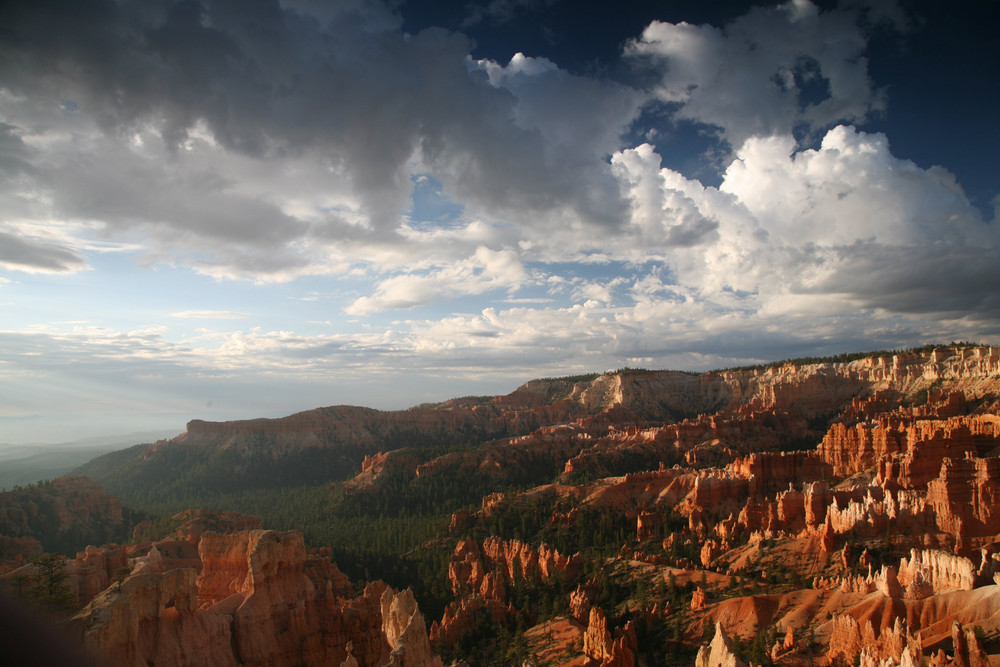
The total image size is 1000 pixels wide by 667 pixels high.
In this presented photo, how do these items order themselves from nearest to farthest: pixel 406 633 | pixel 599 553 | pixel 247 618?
pixel 406 633 → pixel 247 618 → pixel 599 553

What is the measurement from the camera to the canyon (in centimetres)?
2167

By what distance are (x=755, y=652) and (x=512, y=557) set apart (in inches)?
1099

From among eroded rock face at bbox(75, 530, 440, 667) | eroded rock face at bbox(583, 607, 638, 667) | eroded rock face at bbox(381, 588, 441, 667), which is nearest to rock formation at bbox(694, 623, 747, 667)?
eroded rock face at bbox(583, 607, 638, 667)

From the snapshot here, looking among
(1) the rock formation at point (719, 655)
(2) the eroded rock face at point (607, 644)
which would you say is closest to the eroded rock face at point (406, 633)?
(2) the eroded rock face at point (607, 644)

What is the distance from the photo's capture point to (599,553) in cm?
4838

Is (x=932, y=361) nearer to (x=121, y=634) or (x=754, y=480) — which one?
(x=754, y=480)

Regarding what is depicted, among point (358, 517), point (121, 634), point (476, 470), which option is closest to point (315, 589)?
point (121, 634)

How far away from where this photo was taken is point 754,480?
5625 cm

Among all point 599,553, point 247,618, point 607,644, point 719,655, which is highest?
point 247,618

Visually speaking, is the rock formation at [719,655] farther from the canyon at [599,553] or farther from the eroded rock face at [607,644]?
the eroded rock face at [607,644]

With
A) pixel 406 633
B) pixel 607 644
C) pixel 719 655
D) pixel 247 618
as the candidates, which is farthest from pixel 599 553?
pixel 247 618

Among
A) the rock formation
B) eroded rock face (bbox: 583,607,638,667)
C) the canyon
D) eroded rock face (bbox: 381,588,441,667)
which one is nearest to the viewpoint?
eroded rock face (bbox: 381,588,441,667)

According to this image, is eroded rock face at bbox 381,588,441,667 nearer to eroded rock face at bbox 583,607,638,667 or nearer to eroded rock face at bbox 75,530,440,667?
eroded rock face at bbox 75,530,440,667

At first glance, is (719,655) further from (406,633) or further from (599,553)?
(599,553)
